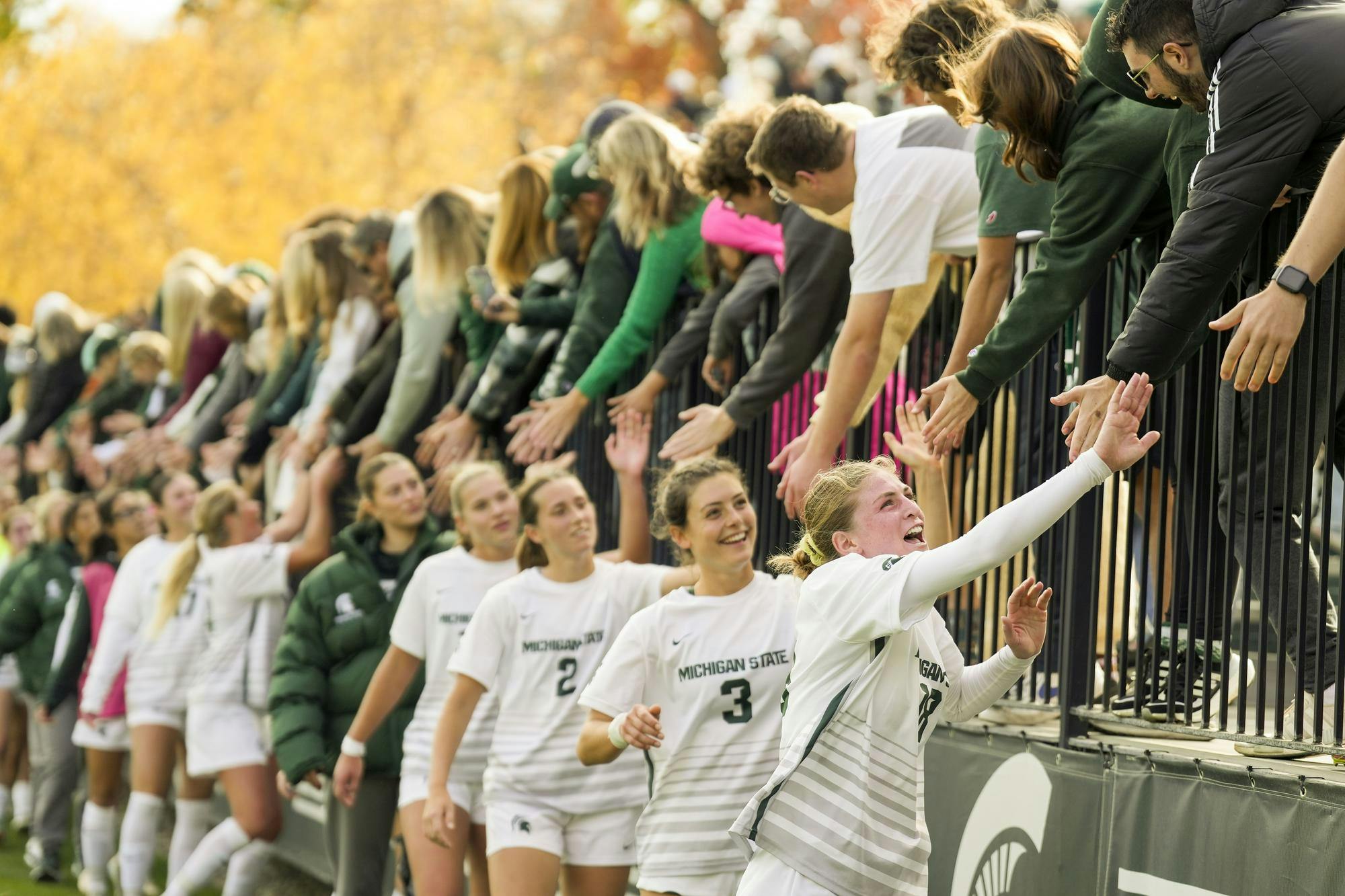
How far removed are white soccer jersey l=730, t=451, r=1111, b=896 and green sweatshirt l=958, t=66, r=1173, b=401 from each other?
30.3 inches

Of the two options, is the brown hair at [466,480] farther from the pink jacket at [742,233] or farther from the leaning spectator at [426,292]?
the pink jacket at [742,233]

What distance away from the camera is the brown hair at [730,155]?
6.16 meters

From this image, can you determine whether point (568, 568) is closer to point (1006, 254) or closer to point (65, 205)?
point (1006, 254)

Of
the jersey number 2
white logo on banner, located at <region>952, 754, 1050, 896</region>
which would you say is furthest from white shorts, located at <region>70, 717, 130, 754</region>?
white logo on banner, located at <region>952, 754, 1050, 896</region>

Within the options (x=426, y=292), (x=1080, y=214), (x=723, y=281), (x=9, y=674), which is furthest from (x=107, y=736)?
(x=1080, y=214)

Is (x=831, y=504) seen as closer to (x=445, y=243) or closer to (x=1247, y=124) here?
(x=1247, y=124)

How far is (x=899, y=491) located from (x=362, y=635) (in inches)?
187

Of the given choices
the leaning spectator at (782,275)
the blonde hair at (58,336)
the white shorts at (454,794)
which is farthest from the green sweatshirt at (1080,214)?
the blonde hair at (58,336)

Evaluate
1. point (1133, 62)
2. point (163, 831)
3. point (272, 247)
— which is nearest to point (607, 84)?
point (272, 247)

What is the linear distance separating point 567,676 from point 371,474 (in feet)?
7.45

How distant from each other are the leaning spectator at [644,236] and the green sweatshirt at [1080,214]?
91.7 inches

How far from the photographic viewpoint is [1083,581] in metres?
5.32

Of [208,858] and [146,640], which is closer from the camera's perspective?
[208,858]

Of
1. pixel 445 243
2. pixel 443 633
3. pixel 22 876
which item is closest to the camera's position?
pixel 443 633
